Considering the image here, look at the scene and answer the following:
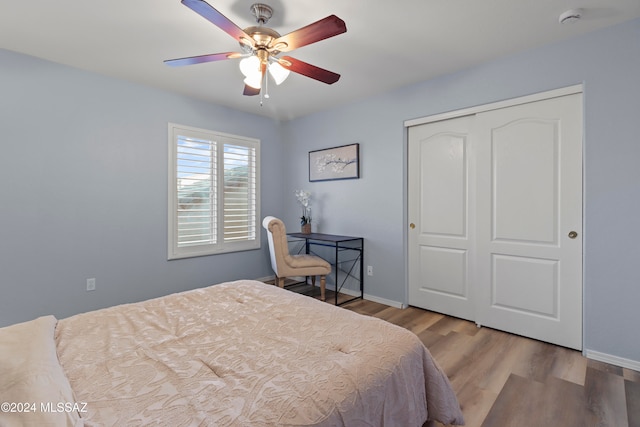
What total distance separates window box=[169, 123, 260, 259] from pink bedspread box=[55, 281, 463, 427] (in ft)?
6.42

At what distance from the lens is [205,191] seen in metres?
3.76

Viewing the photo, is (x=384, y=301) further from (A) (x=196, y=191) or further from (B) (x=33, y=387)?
(B) (x=33, y=387)

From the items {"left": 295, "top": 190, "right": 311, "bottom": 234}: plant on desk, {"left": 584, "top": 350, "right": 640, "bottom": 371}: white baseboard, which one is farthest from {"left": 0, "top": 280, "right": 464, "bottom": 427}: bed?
{"left": 295, "top": 190, "right": 311, "bottom": 234}: plant on desk

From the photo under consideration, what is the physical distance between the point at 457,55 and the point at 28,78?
12.1 ft

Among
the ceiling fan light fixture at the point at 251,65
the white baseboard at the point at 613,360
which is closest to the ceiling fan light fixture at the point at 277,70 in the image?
the ceiling fan light fixture at the point at 251,65

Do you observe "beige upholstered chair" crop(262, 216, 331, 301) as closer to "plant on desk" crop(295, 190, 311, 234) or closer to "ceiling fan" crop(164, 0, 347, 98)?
"plant on desk" crop(295, 190, 311, 234)

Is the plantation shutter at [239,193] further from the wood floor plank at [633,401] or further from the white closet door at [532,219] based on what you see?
the wood floor plank at [633,401]

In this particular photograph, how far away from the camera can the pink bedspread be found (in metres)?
0.92

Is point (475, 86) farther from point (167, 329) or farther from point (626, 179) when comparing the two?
point (167, 329)

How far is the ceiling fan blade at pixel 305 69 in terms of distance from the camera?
201 centimetres

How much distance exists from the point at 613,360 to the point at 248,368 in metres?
2.66

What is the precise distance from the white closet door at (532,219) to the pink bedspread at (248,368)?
66.9 inches

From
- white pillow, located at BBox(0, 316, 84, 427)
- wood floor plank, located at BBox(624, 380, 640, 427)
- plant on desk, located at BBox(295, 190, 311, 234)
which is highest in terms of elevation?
plant on desk, located at BBox(295, 190, 311, 234)

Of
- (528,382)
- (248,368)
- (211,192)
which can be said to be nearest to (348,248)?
(211,192)
